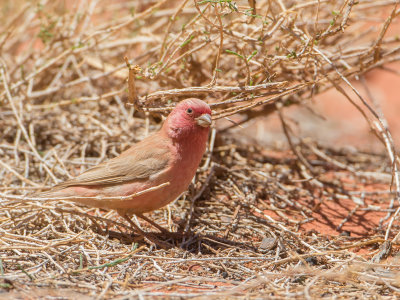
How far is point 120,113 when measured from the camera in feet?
19.6

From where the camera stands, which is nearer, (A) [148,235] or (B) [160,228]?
(A) [148,235]

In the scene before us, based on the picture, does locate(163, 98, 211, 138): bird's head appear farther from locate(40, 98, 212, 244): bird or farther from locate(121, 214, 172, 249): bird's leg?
locate(121, 214, 172, 249): bird's leg

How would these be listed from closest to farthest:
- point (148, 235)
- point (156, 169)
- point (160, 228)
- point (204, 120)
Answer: point (204, 120) → point (156, 169) → point (148, 235) → point (160, 228)

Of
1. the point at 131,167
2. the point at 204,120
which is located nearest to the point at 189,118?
the point at 204,120

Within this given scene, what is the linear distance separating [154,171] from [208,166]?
122cm

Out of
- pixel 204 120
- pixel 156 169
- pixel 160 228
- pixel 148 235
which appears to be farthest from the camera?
pixel 160 228

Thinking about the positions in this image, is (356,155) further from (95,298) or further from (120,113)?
(95,298)

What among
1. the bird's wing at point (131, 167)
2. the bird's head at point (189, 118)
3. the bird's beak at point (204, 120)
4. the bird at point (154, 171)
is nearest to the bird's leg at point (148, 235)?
the bird at point (154, 171)

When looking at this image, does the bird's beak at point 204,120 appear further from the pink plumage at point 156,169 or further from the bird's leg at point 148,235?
the bird's leg at point 148,235

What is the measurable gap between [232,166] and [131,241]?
5.68 feet

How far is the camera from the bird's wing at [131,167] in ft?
13.4

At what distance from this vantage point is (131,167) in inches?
166

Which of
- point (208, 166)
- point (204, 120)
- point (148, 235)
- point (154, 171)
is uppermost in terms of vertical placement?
point (204, 120)

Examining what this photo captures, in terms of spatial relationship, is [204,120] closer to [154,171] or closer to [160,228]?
[154,171]
